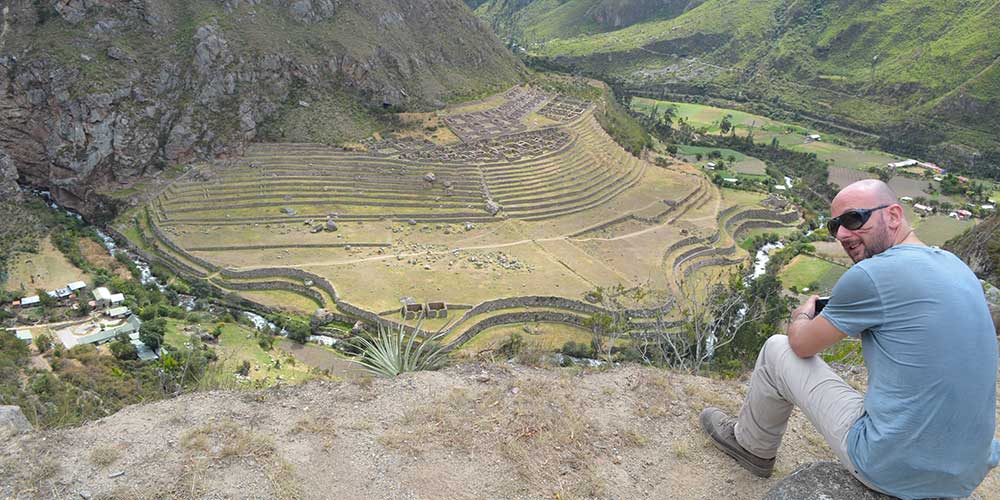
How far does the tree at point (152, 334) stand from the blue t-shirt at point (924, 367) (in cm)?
2253

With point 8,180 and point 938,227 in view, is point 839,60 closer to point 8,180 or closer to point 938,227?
point 938,227

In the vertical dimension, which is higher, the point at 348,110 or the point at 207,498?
the point at 207,498

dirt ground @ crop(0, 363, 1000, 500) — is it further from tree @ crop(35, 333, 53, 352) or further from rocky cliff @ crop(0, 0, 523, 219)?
rocky cliff @ crop(0, 0, 523, 219)

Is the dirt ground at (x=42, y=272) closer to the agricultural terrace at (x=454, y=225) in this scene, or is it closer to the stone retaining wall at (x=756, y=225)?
the agricultural terrace at (x=454, y=225)

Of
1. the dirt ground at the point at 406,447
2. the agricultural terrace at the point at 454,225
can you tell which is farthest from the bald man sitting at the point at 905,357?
the agricultural terrace at the point at 454,225

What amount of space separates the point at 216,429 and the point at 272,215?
89.5 ft

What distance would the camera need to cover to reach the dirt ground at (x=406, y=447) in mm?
5156

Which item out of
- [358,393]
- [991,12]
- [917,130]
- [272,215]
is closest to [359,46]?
[272,215]

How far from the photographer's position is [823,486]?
158 inches

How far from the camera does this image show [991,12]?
211ft

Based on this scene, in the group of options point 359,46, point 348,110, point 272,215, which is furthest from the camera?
point 359,46

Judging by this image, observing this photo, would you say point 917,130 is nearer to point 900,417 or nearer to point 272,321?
point 272,321

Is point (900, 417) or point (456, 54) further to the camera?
point (456, 54)

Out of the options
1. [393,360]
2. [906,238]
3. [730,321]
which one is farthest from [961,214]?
[906,238]
